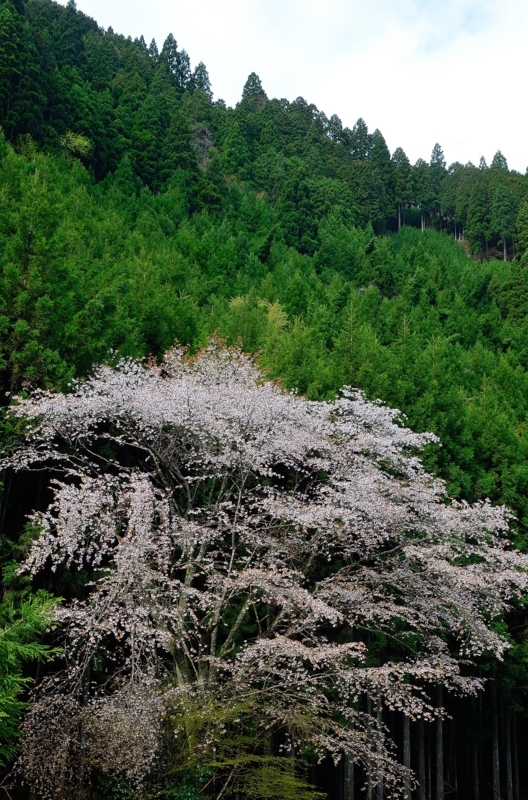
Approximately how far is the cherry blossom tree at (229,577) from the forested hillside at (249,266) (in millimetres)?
714

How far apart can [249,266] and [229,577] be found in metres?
24.3

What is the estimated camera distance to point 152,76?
5681 centimetres

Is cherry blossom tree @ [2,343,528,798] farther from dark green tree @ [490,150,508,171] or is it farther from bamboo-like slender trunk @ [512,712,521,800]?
dark green tree @ [490,150,508,171]

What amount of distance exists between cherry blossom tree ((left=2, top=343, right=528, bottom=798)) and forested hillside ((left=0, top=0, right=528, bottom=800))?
714mm

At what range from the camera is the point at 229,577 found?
9117mm

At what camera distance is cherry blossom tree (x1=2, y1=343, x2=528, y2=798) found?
8.34 metres

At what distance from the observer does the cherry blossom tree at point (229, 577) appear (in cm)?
834

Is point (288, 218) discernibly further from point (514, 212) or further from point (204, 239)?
point (514, 212)

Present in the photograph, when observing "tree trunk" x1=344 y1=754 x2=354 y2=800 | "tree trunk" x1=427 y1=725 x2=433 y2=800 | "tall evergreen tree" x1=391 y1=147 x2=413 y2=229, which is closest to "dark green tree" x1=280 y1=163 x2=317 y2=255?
"tall evergreen tree" x1=391 y1=147 x2=413 y2=229

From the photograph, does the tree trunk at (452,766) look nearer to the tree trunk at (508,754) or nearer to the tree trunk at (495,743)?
the tree trunk at (495,743)

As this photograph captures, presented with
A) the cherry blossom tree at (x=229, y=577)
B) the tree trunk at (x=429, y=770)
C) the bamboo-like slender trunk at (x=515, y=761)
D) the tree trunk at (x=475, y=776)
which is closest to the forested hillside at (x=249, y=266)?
the tree trunk at (x=475, y=776)

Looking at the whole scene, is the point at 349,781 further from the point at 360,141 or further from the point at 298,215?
the point at 360,141

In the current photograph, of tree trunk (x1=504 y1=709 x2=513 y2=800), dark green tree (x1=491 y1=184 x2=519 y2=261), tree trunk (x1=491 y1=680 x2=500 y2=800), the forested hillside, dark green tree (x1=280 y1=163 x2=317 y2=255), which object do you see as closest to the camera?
the forested hillside

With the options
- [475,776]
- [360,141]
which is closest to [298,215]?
[360,141]
